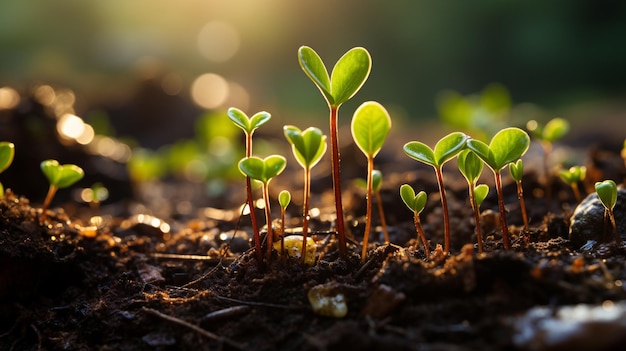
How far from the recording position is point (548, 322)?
1.02m

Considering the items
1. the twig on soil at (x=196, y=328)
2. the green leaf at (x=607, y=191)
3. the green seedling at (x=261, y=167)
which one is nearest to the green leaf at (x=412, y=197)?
the green seedling at (x=261, y=167)

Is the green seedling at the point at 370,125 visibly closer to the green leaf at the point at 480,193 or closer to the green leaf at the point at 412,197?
the green leaf at the point at 412,197

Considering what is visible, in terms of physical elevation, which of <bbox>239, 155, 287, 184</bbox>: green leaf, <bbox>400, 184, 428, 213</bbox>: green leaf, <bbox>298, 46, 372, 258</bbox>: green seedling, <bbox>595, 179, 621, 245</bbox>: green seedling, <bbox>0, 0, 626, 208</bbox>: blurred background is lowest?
<bbox>595, 179, 621, 245</bbox>: green seedling

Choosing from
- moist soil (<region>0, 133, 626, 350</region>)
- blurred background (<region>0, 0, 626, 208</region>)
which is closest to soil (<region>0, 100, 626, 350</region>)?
moist soil (<region>0, 133, 626, 350</region>)

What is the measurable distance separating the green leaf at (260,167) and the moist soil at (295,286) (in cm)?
27

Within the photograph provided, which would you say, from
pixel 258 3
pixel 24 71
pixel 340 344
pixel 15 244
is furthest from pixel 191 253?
pixel 258 3

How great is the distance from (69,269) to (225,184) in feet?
6.78

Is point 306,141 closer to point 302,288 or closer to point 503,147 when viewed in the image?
point 302,288

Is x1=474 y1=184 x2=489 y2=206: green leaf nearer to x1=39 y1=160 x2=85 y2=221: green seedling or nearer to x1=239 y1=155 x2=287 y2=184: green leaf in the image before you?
x1=239 y1=155 x2=287 y2=184: green leaf

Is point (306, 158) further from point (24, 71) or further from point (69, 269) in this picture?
point (24, 71)

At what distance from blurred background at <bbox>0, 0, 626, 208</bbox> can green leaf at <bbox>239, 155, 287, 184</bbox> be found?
4.71 metres

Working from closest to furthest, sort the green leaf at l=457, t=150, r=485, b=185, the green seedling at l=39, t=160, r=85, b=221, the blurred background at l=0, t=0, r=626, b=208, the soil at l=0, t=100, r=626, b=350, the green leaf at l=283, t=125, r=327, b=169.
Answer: the soil at l=0, t=100, r=626, b=350 < the green leaf at l=283, t=125, r=327, b=169 < the green leaf at l=457, t=150, r=485, b=185 < the green seedling at l=39, t=160, r=85, b=221 < the blurred background at l=0, t=0, r=626, b=208

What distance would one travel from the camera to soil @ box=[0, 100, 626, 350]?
1.16 m

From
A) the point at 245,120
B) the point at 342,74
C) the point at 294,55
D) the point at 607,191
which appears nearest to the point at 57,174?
the point at 245,120
